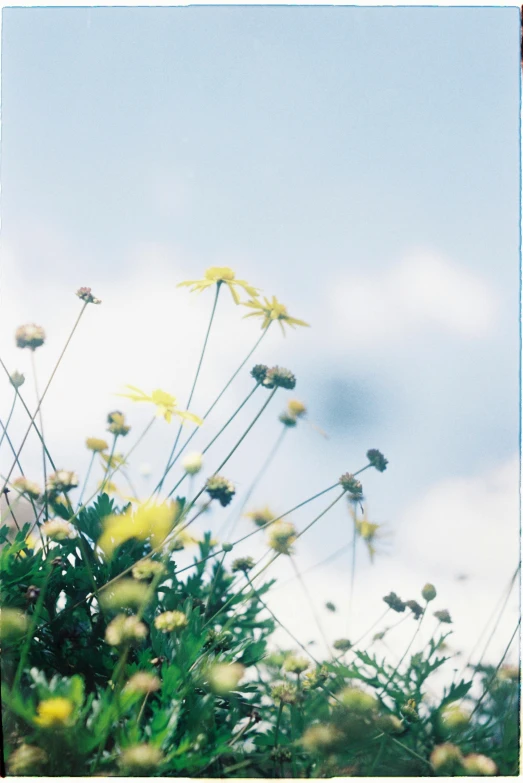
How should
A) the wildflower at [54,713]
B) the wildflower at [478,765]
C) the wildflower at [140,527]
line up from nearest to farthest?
the wildflower at [54,713] < the wildflower at [478,765] < the wildflower at [140,527]

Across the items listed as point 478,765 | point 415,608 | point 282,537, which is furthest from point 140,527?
point 478,765

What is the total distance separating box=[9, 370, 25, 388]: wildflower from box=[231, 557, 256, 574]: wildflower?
421mm

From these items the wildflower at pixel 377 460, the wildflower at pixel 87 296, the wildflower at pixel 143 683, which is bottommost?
the wildflower at pixel 143 683

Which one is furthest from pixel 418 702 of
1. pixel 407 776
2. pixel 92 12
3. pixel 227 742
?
pixel 92 12

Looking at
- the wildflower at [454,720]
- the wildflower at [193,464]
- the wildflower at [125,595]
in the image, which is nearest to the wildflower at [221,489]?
the wildflower at [193,464]

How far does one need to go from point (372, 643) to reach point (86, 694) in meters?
0.42

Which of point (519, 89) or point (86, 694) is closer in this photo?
point (86, 694)

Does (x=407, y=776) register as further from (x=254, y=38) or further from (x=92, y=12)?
(x=92, y=12)

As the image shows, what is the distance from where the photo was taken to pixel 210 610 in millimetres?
1046

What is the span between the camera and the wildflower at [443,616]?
3.31 ft

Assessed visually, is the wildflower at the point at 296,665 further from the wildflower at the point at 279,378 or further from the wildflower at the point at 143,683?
the wildflower at the point at 279,378

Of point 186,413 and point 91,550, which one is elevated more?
point 186,413

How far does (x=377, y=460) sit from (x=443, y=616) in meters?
0.26

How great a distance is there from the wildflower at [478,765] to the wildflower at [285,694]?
0.74 feet
